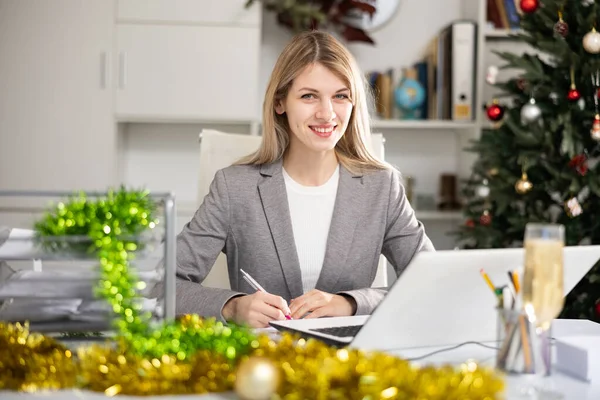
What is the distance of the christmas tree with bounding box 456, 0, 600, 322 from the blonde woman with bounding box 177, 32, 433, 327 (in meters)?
1.21

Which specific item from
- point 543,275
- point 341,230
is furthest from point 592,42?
point 543,275

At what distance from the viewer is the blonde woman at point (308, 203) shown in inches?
74.2

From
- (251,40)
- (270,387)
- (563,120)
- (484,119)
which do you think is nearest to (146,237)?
(270,387)

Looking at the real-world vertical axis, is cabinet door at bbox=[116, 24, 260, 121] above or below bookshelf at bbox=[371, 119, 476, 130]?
above

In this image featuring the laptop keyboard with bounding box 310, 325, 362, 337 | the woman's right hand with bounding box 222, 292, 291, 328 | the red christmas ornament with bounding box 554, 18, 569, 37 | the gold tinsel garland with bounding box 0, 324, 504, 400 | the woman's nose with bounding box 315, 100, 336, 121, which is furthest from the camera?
the red christmas ornament with bounding box 554, 18, 569, 37

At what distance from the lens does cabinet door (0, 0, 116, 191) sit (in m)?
3.47

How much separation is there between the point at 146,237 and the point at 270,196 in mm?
959

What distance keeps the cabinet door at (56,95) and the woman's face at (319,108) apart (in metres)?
1.80

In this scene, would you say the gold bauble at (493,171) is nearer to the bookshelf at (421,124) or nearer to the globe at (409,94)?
the bookshelf at (421,124)

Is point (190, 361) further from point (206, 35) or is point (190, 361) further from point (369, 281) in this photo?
point (206, 35)

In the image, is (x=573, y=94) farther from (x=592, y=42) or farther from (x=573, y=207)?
(x=573, y=207)

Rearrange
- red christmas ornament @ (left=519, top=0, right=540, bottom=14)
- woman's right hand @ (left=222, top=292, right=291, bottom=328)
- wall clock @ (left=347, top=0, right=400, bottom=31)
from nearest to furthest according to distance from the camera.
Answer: woman's right hand @ (left=222, top=292, right=291, bottom=328) → red christmas ornament @ (left=519, top=0, right=540, bottom=14) → wall clock @ (left=347, top=0, right=400, bottom=31)

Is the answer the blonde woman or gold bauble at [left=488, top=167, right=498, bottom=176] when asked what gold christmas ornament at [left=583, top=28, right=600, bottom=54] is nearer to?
gold bauble at [left=488, top=167, right=498, bottom=176]

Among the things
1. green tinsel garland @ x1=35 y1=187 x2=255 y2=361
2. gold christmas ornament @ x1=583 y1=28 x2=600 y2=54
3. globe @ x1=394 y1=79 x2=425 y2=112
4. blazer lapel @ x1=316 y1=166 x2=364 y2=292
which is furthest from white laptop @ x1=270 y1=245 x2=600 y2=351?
globe @ x1=394 y1=79 x2=425 y2=112
